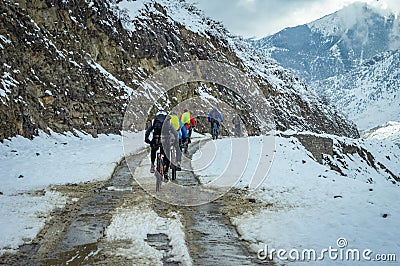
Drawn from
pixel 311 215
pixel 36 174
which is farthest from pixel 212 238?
pixel 36 174

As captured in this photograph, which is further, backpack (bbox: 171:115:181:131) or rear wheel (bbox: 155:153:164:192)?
backpack (bbox: 171:115:181:131)

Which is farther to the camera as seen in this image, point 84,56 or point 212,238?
point 84,56

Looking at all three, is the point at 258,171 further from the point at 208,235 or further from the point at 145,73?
the point at 145,73

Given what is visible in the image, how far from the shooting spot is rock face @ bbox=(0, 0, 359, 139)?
67.4 feet

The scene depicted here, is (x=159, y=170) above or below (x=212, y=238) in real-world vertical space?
above

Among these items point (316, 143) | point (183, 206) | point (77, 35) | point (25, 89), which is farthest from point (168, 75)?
point (183, 206)

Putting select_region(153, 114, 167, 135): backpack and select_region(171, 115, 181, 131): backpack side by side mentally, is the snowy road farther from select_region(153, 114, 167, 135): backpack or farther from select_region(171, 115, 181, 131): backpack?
select_region(171, 115, 181, 131): backpack

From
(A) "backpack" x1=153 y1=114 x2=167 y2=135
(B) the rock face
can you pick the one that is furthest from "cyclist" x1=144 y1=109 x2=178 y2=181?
(B) the rock face

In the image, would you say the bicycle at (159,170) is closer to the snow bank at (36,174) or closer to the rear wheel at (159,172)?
the rear wheel at (159,172)

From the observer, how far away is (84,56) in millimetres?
29531

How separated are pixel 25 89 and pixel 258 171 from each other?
44.3 ft

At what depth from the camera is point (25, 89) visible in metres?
20.7

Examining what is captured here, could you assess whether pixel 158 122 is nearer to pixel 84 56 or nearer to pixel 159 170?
pixel 159 170

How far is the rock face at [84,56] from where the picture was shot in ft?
67.4
